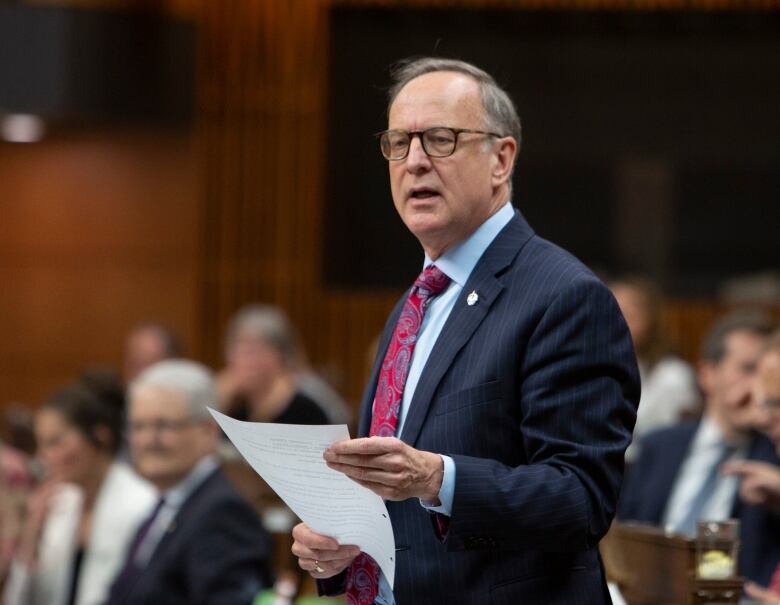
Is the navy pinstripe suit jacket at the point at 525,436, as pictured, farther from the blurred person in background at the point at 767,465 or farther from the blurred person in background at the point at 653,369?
the blurred person in background at the point at 653,369

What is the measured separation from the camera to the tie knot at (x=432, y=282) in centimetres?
241

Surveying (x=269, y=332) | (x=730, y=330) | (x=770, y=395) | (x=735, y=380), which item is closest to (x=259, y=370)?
(x=269, y=332)

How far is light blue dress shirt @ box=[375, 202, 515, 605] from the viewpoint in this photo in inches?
91.5

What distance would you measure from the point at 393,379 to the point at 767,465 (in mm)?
1783

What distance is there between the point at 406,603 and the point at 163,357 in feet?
20.3

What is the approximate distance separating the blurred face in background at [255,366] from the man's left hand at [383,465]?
200 inches

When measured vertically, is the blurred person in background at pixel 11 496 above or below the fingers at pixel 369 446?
below

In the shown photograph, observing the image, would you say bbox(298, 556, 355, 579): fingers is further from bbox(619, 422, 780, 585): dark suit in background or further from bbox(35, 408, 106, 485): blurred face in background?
bbox(35, 408, 106, 485): blurred face in background

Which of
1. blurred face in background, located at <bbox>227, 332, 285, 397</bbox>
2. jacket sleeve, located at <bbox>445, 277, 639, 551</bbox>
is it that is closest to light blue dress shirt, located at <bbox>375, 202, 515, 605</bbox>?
jacket sleeve, located at <bbox>445, 277, 639, 551</bbox>

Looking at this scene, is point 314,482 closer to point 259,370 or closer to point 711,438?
point 711,438

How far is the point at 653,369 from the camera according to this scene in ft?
20.6

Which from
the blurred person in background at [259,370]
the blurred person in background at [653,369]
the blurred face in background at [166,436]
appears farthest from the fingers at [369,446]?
the blurred person in background at [259,370]

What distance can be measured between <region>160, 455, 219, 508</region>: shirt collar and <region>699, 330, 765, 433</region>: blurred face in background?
5.19ft

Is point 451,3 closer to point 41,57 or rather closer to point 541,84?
point 541,84
